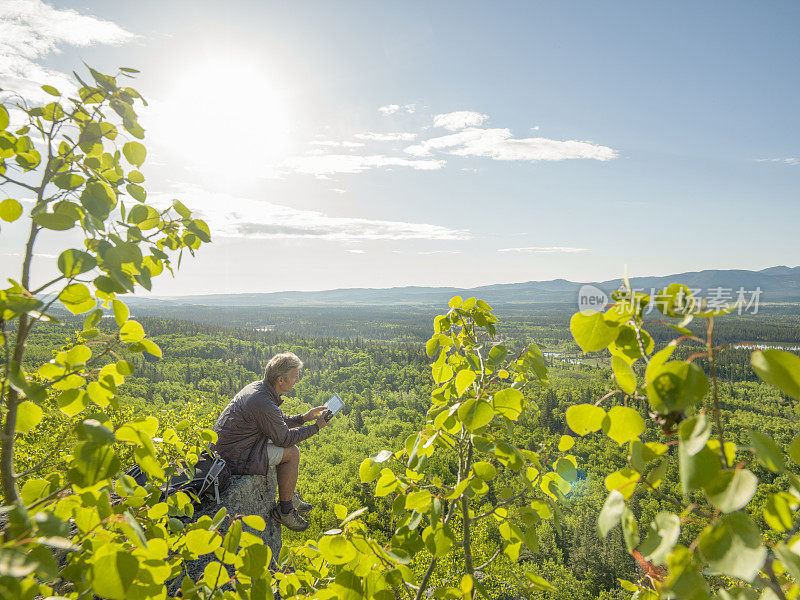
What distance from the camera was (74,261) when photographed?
1149mm

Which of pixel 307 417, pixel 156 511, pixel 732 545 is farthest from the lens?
pixel 307 417

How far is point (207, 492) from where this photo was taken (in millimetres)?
4805

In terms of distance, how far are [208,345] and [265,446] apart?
400ft

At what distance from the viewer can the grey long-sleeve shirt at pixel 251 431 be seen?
517cm

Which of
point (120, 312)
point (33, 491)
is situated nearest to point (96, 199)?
point (120, 312)

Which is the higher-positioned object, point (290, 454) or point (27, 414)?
point (27, 414)

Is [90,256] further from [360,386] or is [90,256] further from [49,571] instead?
[360,386]

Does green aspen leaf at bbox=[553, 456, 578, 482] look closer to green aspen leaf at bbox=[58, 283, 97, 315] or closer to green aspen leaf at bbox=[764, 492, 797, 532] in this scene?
green aspen leaf at bbox=[764, 492, 797, 532]

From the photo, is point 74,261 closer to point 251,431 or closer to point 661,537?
point 661,537

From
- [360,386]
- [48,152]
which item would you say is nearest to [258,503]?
[48,152]

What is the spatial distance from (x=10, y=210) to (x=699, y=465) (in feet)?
5.99

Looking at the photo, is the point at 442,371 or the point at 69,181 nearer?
the point at 69,181

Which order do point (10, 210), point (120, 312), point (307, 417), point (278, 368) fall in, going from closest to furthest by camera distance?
point (10, 210), point (120, 312), point (278, 368), point (307, 417)

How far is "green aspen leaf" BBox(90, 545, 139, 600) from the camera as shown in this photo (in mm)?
978
